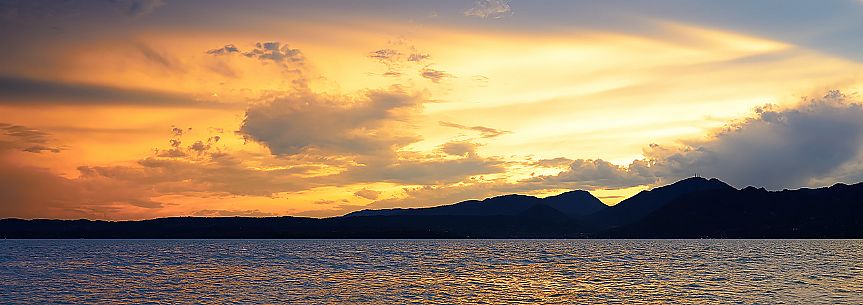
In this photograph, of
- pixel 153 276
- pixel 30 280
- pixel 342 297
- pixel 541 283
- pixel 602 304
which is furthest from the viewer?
pixel 153 276

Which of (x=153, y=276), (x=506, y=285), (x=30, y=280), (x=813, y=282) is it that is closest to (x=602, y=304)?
(x=506, y=285)

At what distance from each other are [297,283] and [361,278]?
37.0 feet

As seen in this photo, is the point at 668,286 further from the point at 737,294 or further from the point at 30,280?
the point at 30,280

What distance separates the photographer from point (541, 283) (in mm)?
95000

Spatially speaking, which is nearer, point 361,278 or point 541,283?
point 541,283

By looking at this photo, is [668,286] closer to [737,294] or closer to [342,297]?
[737,294]

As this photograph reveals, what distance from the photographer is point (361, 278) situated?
105 meters

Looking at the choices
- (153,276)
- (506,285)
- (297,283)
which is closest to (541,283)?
(506,285)

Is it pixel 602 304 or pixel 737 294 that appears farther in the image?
pixel 737 294

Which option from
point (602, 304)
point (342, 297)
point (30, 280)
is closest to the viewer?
point (602, 304)

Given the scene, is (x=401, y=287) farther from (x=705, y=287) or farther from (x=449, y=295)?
(x=705, y=287)

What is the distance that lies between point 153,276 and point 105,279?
23.4 ft

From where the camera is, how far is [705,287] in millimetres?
88375

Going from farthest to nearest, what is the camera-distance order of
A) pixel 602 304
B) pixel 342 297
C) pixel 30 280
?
1. pixel 30 280
2. pixel 342 297
3. pixel 602 304
